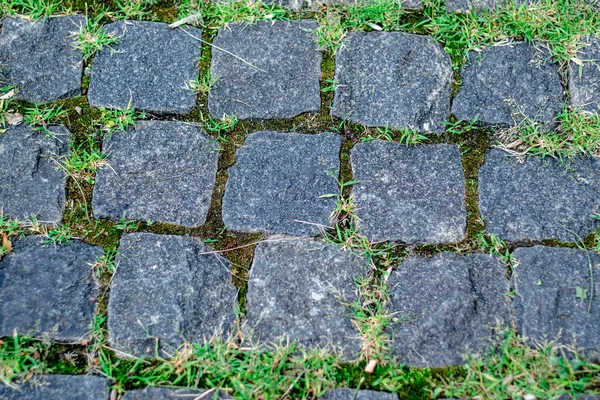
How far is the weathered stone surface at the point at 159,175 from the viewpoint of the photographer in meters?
2.24

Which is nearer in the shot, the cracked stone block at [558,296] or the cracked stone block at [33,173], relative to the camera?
the cracked stone block at [558,296]

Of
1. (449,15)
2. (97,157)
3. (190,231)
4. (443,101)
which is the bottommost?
(190,231)

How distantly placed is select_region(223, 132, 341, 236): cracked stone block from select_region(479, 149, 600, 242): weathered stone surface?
60cm

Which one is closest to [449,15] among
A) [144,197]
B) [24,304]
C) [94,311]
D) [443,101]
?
[443,101]

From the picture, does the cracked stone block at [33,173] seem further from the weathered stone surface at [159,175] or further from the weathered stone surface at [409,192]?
the weathered stone surface at [409,192]

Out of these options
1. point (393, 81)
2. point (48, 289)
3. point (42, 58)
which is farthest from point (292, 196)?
point (42, 58)

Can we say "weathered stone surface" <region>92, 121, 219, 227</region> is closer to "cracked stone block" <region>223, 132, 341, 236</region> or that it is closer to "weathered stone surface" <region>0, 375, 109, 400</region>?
"cracked stone block" <region>223, 132, 341, 236</region>

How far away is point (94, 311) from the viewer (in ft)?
6.82

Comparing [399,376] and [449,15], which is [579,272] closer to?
[399,376]

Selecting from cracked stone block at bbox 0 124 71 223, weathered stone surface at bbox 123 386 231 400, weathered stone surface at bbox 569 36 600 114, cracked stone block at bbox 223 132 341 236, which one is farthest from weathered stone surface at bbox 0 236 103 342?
weathered stone surface at bbox 569 36 600 114

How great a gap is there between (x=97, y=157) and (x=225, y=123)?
0.51 m

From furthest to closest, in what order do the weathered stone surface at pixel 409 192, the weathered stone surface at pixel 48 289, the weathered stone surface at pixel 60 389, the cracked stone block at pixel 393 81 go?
the cracked stone block at pixel 393 81, the weathered stone surface at pixel 409 192, the weathered stone surface at pixel 48 289, the weathered stone surface at pixel 60 389

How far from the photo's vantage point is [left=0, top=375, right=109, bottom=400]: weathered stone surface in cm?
194

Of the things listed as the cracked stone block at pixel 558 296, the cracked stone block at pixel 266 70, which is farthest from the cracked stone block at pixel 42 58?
the cracked stone block at pixel 558 296
